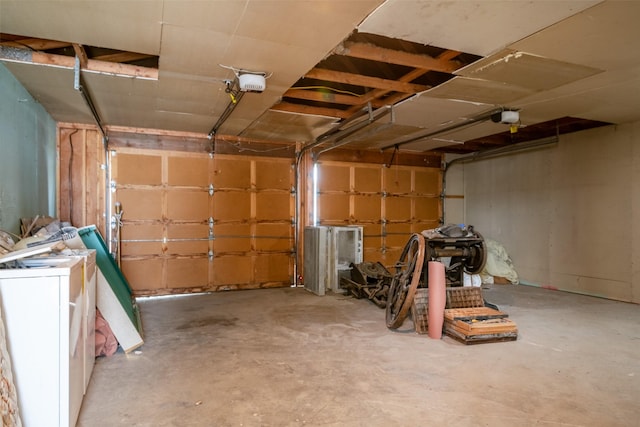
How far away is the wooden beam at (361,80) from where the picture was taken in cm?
370

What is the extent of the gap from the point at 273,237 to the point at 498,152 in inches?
188

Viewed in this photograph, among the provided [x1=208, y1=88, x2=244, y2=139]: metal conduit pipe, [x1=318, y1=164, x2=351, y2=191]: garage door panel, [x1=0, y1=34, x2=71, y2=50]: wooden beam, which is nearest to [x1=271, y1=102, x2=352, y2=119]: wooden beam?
[x1=208, y1=88, x2=244, y2=139]: metal conduit pipe

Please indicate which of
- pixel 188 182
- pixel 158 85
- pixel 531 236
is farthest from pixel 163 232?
pixel 531 236

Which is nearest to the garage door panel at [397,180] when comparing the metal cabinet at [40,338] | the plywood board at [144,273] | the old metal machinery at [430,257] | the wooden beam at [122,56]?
the old metal machinery at [430,257]

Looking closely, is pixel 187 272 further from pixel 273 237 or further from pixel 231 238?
pixel 273 237

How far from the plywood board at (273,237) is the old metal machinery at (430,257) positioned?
2647mm

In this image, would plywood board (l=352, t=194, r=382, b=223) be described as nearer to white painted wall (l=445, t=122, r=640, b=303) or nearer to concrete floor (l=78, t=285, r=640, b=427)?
white painted wall (l=445, t=122, r=640, b=303)

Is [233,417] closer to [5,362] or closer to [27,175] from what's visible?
[5,362]

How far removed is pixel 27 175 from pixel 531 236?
776 cm

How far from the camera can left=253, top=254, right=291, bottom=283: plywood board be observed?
6.54 metres

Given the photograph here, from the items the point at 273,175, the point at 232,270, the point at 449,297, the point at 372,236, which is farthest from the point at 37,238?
the point at 372,236

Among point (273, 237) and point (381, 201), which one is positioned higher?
point (381, 201)

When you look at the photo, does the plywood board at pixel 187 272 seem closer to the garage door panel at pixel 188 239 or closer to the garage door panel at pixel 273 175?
the garage door panel at pixel 188 239

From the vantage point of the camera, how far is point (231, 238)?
20.9ft
